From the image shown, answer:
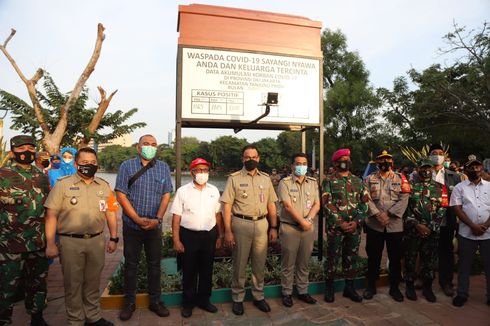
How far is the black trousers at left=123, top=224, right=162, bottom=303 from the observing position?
3486 millimetres

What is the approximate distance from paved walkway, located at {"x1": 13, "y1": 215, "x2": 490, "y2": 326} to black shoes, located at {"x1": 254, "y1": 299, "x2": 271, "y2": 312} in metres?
0.05

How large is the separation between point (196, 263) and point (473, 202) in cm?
336

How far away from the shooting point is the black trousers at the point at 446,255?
433 centimetres

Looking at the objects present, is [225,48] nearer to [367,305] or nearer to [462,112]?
[367,305]

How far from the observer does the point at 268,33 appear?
5.33m

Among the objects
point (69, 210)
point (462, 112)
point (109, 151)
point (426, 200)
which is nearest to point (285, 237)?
point (426, 200)

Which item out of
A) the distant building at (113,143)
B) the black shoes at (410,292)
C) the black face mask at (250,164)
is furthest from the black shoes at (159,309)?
the distant building at (113,143)

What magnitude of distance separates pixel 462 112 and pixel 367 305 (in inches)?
518

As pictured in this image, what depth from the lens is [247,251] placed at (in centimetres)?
366

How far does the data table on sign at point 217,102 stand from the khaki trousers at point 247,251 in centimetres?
192

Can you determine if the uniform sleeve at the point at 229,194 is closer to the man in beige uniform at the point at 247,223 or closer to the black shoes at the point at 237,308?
the man in beige uniform at the point at 247,223

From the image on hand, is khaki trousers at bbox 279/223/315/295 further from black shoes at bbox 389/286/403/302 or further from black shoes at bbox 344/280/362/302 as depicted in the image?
black shoes at bbox 389/286/403/302

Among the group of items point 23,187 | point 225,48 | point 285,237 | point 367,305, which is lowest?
point 367,305

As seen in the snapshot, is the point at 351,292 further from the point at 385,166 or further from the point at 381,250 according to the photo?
the point at 385,166
